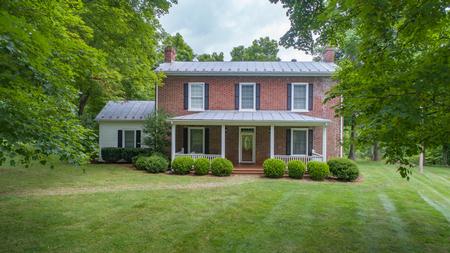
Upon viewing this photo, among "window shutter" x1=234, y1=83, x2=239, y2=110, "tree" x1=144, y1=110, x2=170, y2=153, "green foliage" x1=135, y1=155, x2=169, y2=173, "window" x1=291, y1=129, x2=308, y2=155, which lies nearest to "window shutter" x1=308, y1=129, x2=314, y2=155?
"window" x1=291, y1=129, x2=308, y2=155

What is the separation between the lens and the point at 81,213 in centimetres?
751

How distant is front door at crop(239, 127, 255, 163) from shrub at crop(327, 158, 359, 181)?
5.13m

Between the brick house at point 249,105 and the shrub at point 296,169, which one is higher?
the brick house at point 249,105

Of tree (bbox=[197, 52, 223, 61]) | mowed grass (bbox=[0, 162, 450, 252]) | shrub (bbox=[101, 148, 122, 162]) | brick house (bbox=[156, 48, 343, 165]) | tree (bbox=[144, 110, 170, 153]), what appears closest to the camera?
mowed grass (bbox=[0, 162, 450, 252])

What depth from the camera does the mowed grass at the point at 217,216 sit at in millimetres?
5590

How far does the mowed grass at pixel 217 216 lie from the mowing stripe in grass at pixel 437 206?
3 cm

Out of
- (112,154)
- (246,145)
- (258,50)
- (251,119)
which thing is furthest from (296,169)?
(258,50)

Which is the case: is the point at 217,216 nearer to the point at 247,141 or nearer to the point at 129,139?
the point at 247,141

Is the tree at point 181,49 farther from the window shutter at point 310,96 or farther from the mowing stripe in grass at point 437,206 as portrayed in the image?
the mowing stripe in grass at point 437,206

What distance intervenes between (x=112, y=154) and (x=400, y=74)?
57.5ft

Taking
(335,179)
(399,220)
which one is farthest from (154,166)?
(399,220)

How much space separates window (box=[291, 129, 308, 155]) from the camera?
1773 cm

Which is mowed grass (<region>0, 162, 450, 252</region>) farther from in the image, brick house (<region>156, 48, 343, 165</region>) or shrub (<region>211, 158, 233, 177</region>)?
brick house (<region>156, 48, 343, 165</region>)

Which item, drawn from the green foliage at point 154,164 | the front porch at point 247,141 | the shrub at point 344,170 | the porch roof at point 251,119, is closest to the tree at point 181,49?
the front porch at point 247,141
